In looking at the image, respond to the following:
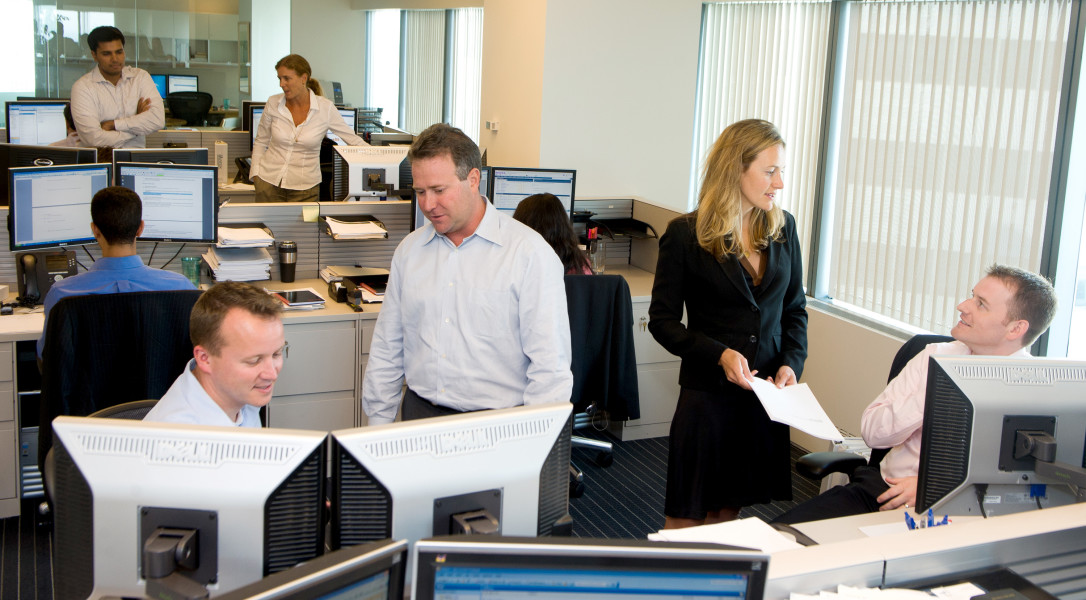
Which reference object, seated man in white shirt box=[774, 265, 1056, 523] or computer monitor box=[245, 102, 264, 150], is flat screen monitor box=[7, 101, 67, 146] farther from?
seated man in white shirt box=[774, 265, 1056, 523]

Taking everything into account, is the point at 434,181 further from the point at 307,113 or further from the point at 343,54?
the point at 343,54

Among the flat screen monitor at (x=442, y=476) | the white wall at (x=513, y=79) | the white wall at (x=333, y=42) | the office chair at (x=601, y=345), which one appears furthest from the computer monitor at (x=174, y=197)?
the white wall at (x=333, y=42)

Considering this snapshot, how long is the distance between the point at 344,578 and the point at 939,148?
326cm

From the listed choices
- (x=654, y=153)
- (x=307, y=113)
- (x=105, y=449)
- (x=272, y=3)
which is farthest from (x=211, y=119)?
(x=105, y=449)

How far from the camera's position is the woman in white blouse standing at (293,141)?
5543mm

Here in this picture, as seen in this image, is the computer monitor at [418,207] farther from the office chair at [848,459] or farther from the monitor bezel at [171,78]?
the monitor bezel at [171,78]

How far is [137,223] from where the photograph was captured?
3.01 meters

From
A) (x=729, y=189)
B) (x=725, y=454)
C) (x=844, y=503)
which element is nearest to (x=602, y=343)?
(x=725, y=454)

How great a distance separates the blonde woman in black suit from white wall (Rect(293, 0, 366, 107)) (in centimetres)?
900

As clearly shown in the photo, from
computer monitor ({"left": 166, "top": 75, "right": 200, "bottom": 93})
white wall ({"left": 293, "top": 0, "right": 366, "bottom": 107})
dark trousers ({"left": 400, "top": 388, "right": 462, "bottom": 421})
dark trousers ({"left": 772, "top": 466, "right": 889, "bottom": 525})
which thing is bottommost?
dark trousers ({"left": 772, "top": 466, "right": 889, "bottom": 525})

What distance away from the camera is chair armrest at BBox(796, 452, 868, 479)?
2.56 m

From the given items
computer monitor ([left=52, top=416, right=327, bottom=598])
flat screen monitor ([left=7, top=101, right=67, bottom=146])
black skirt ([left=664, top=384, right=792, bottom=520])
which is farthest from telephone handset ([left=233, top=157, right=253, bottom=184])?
computer monitor ([left=52, top=416, right=327, bottom=598])

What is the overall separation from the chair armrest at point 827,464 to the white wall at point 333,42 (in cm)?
923

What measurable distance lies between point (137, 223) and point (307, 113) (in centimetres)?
270
